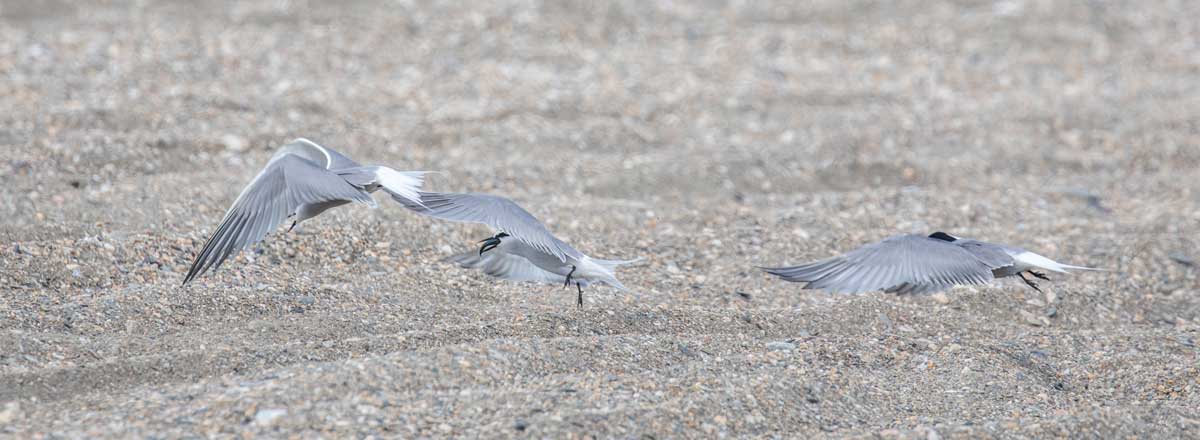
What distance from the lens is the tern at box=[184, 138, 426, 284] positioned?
4.09m

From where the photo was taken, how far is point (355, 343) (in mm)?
4035

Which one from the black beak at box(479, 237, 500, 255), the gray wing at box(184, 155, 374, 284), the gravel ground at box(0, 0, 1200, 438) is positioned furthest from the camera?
the black beak at box(479, 237, 500, 255)

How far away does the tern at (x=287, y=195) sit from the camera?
13.4ft

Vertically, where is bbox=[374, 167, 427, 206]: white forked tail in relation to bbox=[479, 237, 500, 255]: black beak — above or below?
above

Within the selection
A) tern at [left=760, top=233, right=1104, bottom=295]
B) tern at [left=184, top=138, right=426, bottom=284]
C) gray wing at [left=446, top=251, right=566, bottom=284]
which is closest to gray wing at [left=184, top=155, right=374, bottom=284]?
tern at [left=184, top=138, right=426, bottom=284]

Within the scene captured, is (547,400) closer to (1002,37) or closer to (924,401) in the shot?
(924,401)

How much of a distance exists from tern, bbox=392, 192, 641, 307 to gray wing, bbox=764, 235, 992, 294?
0.67 meters

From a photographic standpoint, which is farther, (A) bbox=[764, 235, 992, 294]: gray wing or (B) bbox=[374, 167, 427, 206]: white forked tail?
(A) bbox=[764, 235, 992, 294]: gray wing

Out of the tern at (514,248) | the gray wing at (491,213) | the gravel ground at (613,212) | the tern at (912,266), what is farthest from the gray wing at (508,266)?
the tern at (912,266)

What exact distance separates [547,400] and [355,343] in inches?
29.8

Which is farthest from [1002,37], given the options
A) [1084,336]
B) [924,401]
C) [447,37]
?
A: [924,401]

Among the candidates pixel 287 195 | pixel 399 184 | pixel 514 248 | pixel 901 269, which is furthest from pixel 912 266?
pixel 287 195

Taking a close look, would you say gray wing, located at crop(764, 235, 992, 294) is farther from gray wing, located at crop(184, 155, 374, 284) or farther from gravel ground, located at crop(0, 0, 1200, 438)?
gray wing, located at crop(184, 155, 374, 284)

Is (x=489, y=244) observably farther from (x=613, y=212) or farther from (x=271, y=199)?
(x=613, y=212)
